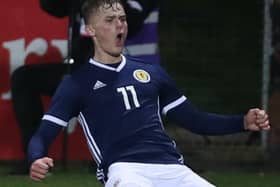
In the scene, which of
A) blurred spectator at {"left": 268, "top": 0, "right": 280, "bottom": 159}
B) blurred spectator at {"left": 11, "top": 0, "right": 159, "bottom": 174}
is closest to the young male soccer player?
blurred spectator at {"left": 11, "top": 0, "right": 159, "bottom": 174}

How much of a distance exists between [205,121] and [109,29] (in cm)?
73

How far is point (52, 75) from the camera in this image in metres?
8.63

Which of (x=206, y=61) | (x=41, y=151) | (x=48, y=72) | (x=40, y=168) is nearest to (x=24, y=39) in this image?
(x=48, y=72)

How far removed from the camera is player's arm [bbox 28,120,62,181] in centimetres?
543

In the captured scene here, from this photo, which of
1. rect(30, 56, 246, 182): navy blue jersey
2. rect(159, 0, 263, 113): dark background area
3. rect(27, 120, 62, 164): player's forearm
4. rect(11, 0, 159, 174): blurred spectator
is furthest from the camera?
rect(159, 0, 263, 113): dark background area

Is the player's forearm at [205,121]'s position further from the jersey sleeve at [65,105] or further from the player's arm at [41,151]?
the player's arm at [41,151]

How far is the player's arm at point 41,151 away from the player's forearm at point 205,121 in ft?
2.37

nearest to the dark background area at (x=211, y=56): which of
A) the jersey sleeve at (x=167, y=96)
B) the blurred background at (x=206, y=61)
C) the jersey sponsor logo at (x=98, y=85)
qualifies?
the blurred background at (x=206, y=61)

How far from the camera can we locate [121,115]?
5.96m

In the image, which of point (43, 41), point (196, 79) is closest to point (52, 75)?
point (43, 41)

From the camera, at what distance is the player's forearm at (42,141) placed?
563 centimetres

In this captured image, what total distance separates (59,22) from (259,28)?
2311 millimetres

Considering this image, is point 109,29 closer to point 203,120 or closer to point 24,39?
point 203,120

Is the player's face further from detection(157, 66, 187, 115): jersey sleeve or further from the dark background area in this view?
the dark background area
